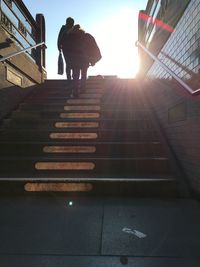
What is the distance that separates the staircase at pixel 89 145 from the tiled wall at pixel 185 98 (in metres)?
0.24

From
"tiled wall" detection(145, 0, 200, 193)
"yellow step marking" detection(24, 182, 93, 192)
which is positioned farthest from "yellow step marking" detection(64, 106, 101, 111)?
"yellow step marking" detection(24, 182, 93, 192)

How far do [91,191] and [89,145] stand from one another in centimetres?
115

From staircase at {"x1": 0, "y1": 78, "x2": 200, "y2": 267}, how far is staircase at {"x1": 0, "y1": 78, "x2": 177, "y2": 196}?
0.01 metres

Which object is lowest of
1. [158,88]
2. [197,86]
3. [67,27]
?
[197,86]

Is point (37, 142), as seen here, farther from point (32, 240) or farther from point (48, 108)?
point (32, 240)

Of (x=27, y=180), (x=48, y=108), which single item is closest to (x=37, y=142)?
(x=27, y=180)

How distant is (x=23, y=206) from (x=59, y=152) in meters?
1.49

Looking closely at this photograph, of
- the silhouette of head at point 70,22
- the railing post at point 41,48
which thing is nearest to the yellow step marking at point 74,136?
the silhouette of head at point 70,22

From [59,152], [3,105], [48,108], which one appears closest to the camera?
[59,152]

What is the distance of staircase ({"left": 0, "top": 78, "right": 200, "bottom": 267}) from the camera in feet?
7.63

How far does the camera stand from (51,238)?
2.54m

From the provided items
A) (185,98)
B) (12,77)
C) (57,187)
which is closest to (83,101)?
(12,77)

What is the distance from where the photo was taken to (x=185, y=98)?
4.00 m

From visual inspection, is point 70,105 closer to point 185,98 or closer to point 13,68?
point 13,68
